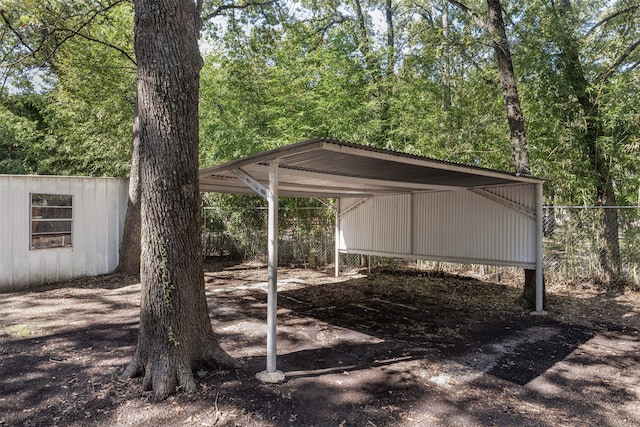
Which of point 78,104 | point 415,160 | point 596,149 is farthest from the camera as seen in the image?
point 78,104

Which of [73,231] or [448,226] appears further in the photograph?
[73,231]

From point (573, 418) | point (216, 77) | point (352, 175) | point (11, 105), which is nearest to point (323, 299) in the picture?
point (352, 175)

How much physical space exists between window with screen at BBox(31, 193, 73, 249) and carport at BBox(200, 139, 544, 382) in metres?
2.82

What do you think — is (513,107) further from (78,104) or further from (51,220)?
(78,104)

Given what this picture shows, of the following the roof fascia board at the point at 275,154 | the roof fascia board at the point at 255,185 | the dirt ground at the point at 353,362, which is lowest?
the dirt ground at the point at 353,362

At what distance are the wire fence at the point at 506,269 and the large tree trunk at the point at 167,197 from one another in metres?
6.47

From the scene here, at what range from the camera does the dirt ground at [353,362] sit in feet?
8.56

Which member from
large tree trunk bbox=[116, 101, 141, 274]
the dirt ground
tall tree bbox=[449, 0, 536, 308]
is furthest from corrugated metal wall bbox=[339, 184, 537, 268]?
large tree trunk bbox=[116, 101, 141, 274]

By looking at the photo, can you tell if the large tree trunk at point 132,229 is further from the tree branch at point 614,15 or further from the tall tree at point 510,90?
the tree branch at point 614,15

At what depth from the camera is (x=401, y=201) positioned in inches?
320

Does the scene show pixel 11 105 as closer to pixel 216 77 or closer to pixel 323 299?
pixel 216 77

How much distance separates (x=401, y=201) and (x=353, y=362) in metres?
5.02

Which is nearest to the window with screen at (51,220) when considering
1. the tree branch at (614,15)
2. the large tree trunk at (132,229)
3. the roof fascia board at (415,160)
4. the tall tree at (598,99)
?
the large tree trunk at (132,229)

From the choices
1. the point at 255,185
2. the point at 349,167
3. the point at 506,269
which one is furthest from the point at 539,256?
the point at 255,185
